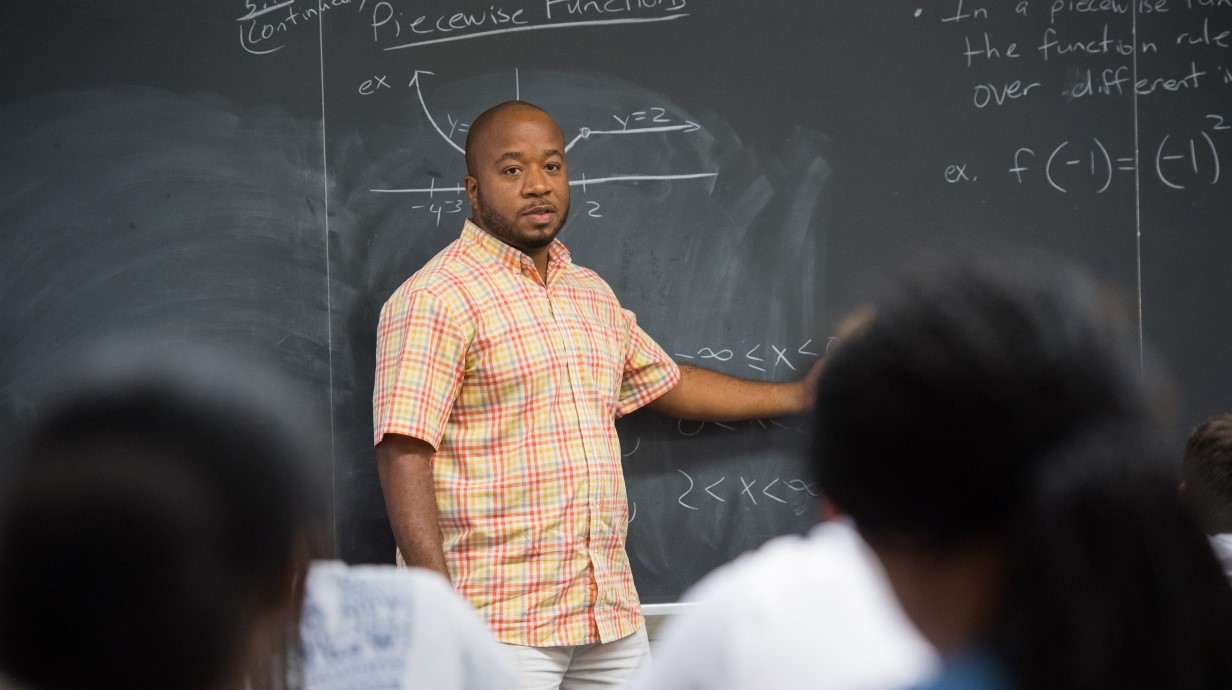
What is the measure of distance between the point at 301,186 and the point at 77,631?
87.1 inches

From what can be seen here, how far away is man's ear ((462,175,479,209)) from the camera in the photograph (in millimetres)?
2670

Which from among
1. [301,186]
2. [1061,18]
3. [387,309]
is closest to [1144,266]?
[1061,18]

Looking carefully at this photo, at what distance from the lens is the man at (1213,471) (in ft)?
5.84

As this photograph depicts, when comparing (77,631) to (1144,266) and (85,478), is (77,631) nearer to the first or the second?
(85,478)

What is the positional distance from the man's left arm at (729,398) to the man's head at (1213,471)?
1067 millimetres

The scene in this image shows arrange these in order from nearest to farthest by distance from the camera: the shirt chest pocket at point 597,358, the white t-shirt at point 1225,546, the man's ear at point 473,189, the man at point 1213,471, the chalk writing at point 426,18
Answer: the white t-shirt at point 1225,546 < the man at point 1213,471 < the shirt chest pocket at point 597,358 < the man's ear at point 473,189 < the chalk writing at point 426,18

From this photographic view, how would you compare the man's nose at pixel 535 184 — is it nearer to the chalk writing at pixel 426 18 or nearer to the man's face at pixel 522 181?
the man's face at pixel 522 181

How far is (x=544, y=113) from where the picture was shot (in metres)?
2.66

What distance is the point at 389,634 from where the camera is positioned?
1036mm

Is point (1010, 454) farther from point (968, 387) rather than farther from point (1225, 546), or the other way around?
point (1225, 546)

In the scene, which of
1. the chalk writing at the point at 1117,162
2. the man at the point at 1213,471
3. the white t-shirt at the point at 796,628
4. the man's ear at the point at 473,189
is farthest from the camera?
the chalk writing at the point at 1117,162

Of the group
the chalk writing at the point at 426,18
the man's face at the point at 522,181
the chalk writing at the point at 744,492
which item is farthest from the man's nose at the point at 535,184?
the chalk writing at the point at 744,492

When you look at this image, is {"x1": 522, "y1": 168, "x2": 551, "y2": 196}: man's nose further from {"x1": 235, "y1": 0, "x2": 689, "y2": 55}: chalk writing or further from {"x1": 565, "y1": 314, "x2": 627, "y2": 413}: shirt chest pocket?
{"x1": 235, "y1": 0, "x2": 689, "y2": 55}: chalk writing

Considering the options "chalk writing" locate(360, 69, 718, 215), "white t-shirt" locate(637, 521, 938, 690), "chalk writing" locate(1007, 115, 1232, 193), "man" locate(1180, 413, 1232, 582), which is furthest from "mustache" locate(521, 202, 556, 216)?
"white t-shirt" locate(637, 521, 938, 690)
